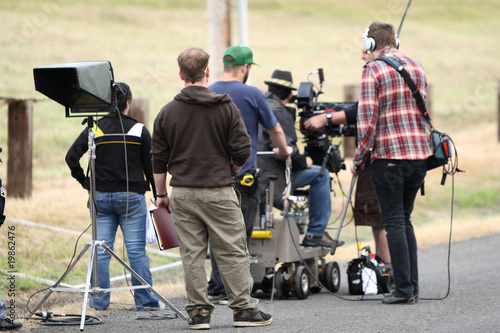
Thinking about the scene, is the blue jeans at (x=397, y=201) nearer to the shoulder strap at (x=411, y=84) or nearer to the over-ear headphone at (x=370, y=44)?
the shoulder strap at (x=411, y=84)

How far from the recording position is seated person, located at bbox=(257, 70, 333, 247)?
25.4 feet

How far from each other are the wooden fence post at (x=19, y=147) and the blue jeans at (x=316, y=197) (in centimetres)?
460

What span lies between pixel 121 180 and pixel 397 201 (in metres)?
2.30

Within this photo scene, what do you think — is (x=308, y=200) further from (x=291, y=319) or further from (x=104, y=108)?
(x=104, y=108)

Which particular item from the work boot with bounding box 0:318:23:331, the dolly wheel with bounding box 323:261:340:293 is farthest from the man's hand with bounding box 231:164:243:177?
the dolly wheel with bounding box 323:261:340:293

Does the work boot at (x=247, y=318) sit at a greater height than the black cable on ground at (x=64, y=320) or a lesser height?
greater

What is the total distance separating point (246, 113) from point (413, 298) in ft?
6.89

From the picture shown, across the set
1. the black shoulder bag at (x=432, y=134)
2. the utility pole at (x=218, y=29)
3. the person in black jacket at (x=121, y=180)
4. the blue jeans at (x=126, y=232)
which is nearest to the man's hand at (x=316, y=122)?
the black shoulder bag at (x=432, y=134)

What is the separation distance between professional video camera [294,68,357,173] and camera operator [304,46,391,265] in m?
0.13

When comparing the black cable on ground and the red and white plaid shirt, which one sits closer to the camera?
the black cable on ground

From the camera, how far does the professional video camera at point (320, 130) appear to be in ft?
25.9

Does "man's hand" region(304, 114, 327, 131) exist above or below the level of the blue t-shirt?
below

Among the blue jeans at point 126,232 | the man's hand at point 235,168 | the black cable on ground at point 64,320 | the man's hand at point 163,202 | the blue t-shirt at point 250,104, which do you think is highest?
the blue t-shirt at point 250,104

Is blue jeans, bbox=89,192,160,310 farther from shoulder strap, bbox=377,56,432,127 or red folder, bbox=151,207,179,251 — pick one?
shoulder strap, bbox=377,56,432,127
